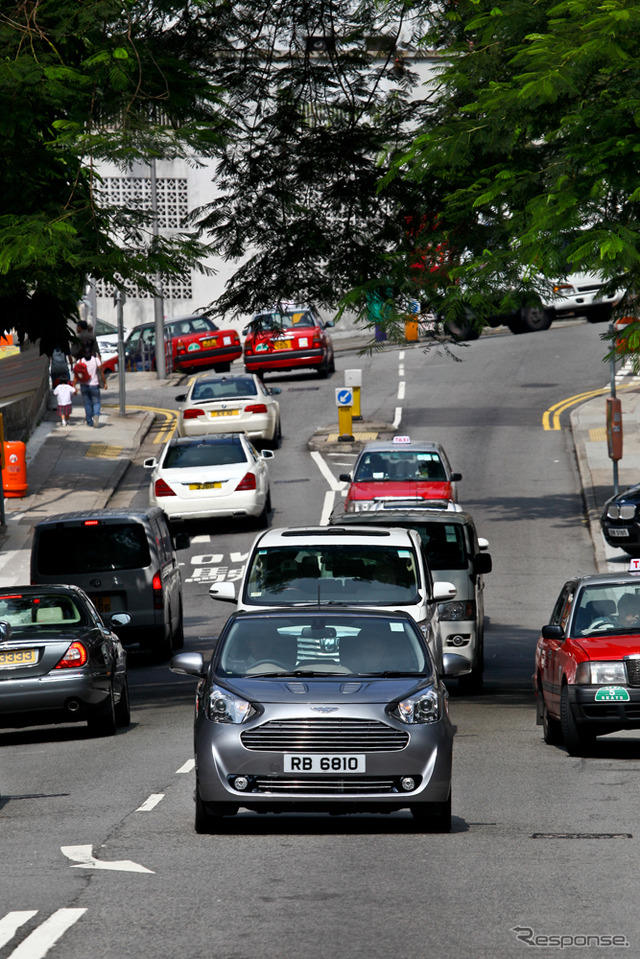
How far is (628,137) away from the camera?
14.1 metres

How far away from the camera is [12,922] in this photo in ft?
23.8

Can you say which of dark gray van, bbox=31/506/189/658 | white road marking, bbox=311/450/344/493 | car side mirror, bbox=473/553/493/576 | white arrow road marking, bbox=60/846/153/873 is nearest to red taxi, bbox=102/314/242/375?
white road marking, bbox=311/450/344/493

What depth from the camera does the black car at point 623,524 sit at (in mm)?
27828

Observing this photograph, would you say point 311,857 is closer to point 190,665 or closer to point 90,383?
point 190,665

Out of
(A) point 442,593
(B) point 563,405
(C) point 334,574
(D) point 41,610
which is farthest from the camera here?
(B) point 563,405

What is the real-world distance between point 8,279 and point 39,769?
4.78m

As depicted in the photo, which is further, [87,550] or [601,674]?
[87,550]

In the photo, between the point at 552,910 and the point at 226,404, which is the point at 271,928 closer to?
the point at 552,910

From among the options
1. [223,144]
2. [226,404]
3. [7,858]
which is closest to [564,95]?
[223,144]

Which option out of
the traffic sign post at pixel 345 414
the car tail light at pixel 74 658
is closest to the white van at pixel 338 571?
the car tail light at pixel 74 658

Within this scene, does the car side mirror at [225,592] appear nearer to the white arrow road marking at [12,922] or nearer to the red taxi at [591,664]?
the red taxi at [591,664]

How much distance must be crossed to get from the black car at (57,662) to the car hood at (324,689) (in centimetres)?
529

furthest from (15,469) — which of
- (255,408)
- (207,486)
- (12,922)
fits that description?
(12,922)

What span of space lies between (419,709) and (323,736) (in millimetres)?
631
